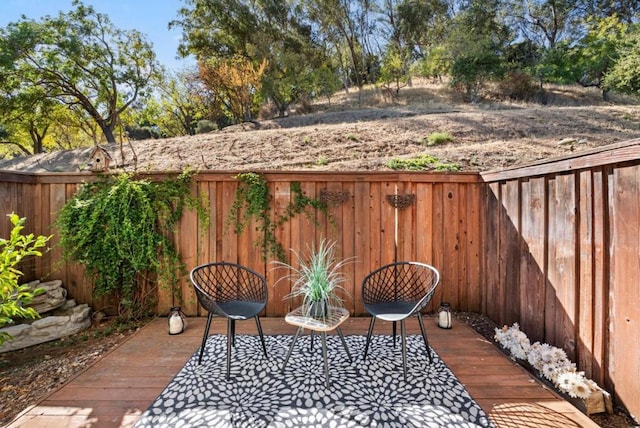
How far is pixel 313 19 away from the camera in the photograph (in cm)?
1532

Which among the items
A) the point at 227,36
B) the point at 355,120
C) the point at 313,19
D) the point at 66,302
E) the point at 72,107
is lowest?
the point at 66,302

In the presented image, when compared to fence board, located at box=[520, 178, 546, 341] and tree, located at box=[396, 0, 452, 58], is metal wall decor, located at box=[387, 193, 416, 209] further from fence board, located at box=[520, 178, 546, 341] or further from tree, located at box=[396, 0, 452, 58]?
tree, located at box=[396, 0, 452, 58]

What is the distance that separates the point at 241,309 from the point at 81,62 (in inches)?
A: 503

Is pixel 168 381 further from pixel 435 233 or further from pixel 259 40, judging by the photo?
pixel 259 40

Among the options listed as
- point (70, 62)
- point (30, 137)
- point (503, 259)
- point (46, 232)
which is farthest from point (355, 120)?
point (30, 137)

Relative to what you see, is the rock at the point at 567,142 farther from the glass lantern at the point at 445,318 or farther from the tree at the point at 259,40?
the tree at the point at 259,40

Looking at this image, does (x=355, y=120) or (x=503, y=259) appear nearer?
(x=503, y=259)

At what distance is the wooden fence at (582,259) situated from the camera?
5.21 ft

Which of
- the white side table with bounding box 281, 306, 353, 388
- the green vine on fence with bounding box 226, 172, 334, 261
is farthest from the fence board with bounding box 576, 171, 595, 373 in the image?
the green vine on fence with bounding box 226, 172, 334, 261

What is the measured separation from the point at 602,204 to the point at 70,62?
46.7 feet

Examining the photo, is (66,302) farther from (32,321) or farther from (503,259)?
(503,259)

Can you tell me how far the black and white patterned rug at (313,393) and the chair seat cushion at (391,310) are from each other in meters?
0.37

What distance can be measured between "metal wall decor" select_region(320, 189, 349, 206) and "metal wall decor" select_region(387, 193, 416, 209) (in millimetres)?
473

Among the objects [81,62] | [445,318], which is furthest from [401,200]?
[81,62]
